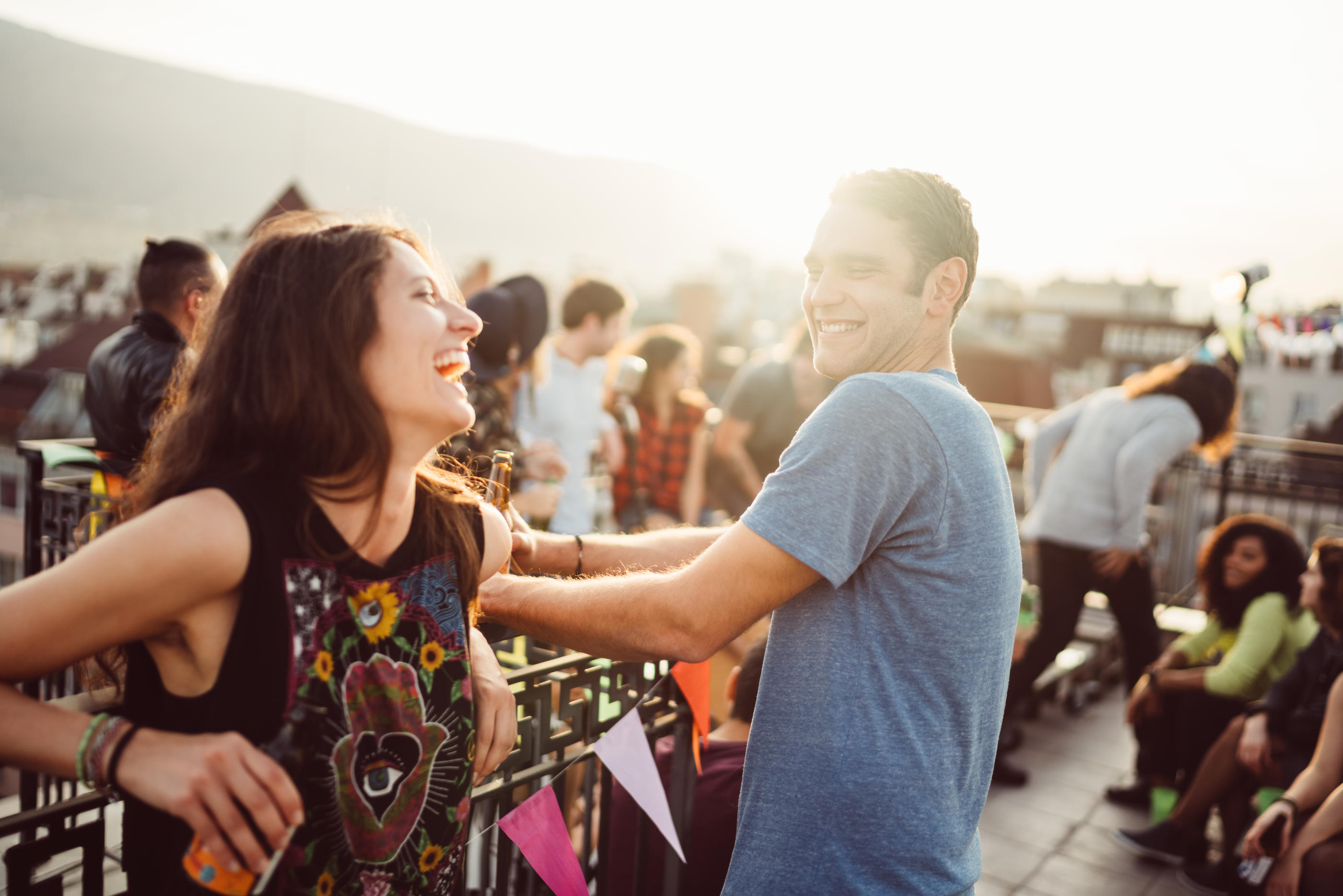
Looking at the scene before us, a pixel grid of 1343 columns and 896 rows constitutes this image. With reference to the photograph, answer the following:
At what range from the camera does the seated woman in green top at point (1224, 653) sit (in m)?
4.15

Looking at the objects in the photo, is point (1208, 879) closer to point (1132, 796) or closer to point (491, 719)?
point (1132, 796)

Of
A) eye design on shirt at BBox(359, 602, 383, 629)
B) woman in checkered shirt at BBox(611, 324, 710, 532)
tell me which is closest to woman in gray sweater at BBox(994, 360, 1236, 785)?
woman in checkered shirt at BBox(611, 324, 710, 532)

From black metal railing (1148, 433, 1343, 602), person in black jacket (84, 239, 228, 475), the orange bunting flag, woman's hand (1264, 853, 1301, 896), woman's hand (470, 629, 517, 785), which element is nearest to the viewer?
woman's hand (470, 629, 517, 785)

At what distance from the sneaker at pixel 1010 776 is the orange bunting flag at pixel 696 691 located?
3.33 m

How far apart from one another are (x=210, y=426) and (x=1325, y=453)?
29.1 feet

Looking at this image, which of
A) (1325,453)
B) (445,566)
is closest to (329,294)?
(445,566)

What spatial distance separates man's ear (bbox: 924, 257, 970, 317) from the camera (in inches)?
62.7

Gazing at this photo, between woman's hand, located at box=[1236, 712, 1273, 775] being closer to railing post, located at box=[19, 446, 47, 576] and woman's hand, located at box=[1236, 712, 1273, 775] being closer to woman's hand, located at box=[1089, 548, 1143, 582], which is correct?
woman's hand, located at box=[1089, 548, 1143, 582]

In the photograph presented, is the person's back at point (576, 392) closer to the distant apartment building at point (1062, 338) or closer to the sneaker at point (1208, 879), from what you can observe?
the sneaker at point (1208, 879)

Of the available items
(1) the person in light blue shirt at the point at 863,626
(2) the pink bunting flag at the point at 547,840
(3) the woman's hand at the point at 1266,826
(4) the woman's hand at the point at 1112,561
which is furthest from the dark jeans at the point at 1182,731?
(2) the pink bunting flag at the point at 547,840

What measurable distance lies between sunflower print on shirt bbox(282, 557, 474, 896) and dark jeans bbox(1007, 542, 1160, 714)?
419 centimetres

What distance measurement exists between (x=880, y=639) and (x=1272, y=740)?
319 centimetres

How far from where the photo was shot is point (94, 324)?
4353 cm

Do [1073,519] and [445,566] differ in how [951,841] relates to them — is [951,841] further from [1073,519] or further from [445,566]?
[1073,519]
